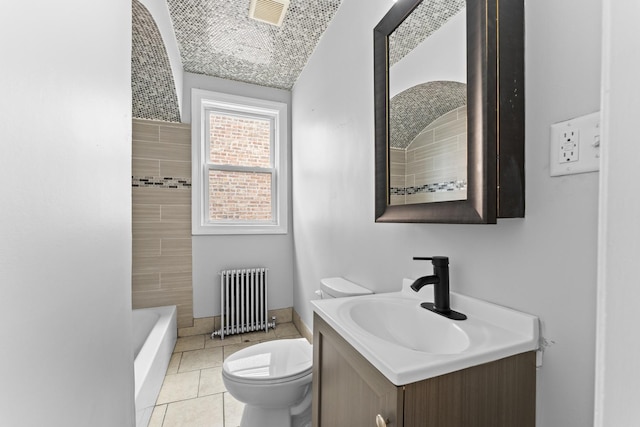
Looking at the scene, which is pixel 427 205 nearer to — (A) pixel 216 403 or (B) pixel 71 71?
(B) pixel 71 71

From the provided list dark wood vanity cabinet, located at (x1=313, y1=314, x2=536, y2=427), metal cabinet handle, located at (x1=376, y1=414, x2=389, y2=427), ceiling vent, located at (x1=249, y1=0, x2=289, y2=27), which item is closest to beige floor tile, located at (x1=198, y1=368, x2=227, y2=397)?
dark wood vanity cabinet, located at (x1=313, y1=314, x2=536, y2=427)

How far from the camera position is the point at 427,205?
1.03 metres

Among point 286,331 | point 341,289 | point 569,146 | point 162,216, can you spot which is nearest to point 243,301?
point 286,331

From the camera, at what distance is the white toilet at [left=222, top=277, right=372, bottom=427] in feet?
4.15

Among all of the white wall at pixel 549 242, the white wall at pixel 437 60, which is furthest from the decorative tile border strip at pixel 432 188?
the white wall at pixel 437 60

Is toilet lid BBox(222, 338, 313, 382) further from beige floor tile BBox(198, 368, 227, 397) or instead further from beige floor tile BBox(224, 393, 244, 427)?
beige floor tile BBox(198, 368, 227, 397)

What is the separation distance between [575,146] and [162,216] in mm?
2842

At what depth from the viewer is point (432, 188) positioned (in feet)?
3.41

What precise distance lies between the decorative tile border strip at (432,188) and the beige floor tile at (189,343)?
88.9 inches

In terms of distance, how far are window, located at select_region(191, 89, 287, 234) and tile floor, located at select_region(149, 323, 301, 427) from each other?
1.03m

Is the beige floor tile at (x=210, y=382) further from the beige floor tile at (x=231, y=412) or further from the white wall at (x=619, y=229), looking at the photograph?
the white wall at (x=619, y=229)

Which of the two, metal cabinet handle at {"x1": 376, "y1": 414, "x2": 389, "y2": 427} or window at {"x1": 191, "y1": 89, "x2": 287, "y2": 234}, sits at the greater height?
window at {"x1": 191, "y1": 89, "x2": 287, "y2": 234}

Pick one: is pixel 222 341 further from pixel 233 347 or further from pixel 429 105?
pixel 429 105

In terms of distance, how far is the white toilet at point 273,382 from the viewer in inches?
49.8
